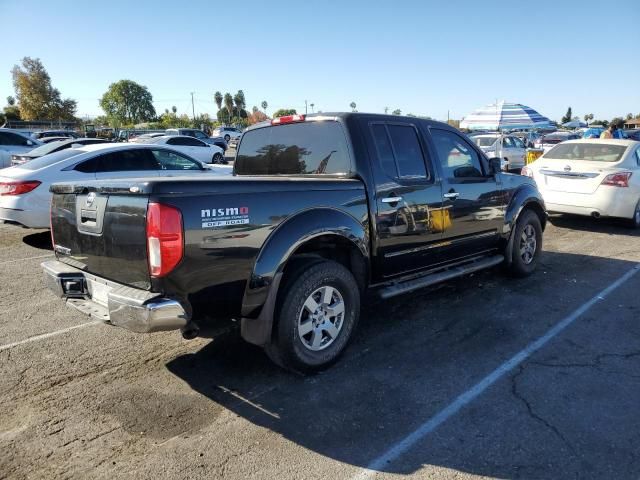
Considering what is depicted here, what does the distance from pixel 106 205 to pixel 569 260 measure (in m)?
6.19

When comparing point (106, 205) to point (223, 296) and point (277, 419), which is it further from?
point (277, 419)

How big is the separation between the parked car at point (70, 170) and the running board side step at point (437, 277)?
3.93m

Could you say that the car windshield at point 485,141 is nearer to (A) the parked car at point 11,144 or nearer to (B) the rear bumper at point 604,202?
(B) the rear bumper at point 604,202

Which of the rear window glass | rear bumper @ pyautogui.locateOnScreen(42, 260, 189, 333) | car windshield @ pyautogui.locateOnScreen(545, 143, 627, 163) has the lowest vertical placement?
rear bumper @ pyautogui.locateOnScreen(42, 260, 189, 333)

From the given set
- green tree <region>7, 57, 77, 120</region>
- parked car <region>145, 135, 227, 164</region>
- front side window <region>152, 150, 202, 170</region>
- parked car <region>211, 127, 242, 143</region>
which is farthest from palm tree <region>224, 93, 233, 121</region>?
front side window <region>152, 150, 202, 170</region>

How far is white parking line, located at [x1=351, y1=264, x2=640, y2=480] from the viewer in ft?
8.62

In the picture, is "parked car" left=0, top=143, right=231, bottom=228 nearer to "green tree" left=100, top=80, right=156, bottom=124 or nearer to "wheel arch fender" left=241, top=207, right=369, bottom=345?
"wheel arch fender" left=241, top=207, right=369, bottom=345

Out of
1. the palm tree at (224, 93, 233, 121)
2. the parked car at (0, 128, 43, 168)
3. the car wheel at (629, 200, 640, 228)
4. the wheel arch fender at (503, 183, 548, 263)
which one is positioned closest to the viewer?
the wheel arch fender at (503, 183, 548, 263)

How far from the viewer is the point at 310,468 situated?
2590 mm

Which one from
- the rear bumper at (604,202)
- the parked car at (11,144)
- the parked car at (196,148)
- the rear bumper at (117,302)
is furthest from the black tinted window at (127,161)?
the parked car at (196,148)

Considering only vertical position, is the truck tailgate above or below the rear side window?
below

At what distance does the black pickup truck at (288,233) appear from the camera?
2.89m

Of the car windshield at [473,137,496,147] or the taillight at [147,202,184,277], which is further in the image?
the car windshield at [473,137,496,147]

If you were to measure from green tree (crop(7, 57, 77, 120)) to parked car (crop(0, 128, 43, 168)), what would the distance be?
63392 mm
